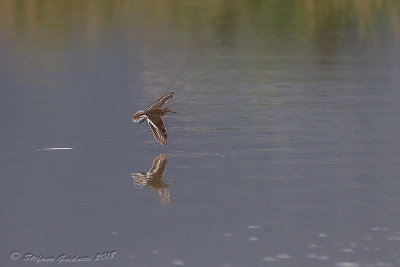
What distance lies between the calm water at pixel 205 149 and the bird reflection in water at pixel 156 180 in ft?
0.05

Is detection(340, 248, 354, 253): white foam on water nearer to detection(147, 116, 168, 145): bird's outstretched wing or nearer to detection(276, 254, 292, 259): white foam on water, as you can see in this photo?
detection(276, 254, 292, 259): white foam on water

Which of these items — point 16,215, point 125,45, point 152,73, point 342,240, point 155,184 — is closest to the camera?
point 342,240

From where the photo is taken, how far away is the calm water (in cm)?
705

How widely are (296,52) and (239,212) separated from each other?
8.46 meters

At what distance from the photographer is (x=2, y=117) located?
36.5ft

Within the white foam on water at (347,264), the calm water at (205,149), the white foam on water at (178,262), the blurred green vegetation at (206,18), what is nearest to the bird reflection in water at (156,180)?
the calm water at (205,149)

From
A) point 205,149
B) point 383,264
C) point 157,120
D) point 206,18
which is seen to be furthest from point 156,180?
point 206,18

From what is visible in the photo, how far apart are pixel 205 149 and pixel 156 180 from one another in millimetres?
1033

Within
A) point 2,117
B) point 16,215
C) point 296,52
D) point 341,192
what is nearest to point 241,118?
point 2,117

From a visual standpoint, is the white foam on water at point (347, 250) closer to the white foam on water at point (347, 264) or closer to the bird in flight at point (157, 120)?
the white foam on water at point (347, 264)

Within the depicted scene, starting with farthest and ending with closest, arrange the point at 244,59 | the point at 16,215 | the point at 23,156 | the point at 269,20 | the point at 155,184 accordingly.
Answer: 1. the point at 269,20
2. the point at 244,59
3. the point at 23,156
4. the point at 155,184
5. the point at 16,215

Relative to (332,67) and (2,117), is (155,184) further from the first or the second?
(332,67)

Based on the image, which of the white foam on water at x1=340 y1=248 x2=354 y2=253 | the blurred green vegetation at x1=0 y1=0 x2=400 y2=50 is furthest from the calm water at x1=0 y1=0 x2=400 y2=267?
the blurred green vegetation at x1=0 y1=0 x2=400 y2=50

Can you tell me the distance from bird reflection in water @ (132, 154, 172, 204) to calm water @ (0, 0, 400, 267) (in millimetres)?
15
